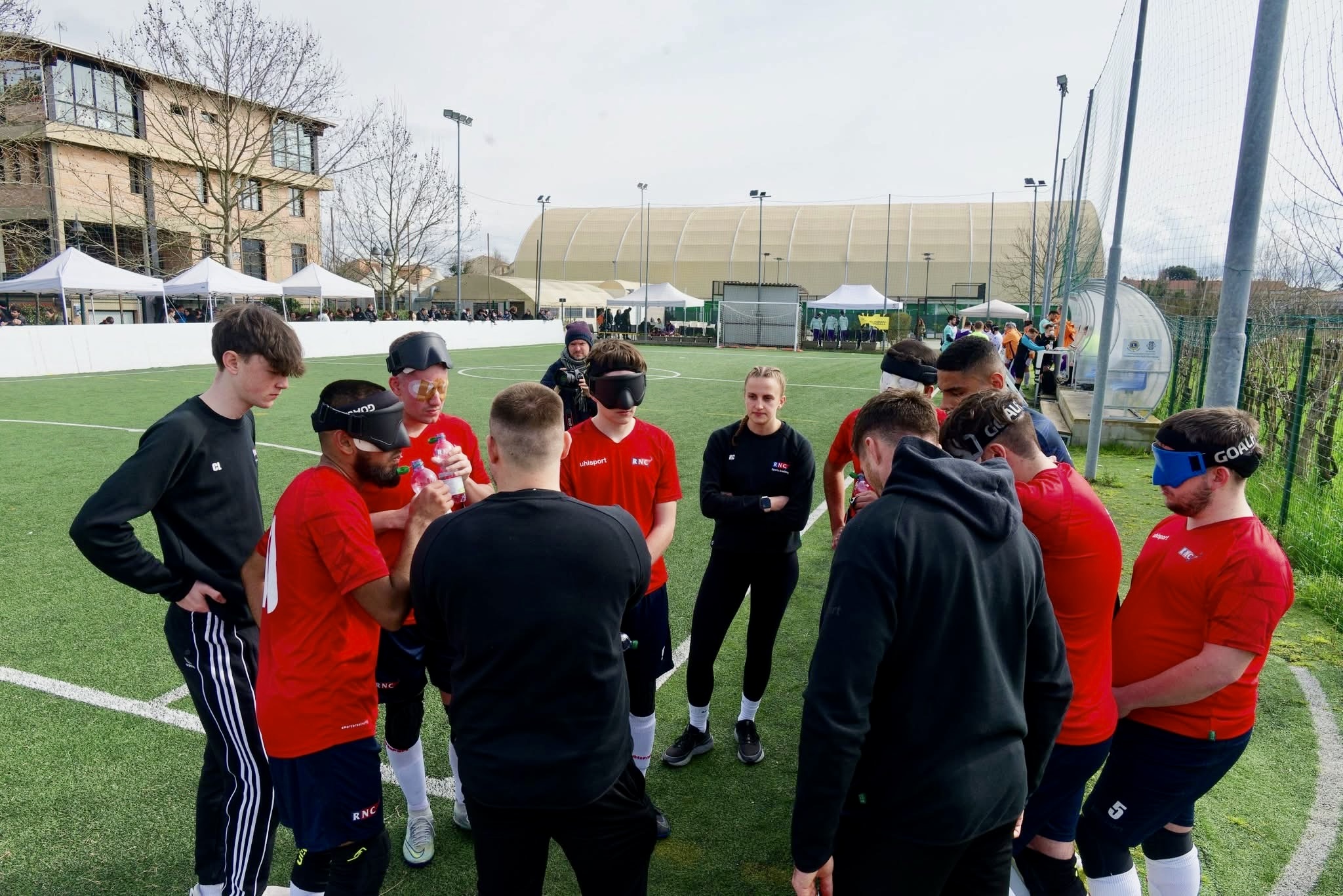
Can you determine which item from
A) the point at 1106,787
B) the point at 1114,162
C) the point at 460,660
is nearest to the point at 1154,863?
the point at 1106,787

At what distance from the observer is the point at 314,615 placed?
7.86 feet

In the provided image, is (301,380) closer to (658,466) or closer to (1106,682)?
(658,466)

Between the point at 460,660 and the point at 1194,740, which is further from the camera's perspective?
the point at 1194,740

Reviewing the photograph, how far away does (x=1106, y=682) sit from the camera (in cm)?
249

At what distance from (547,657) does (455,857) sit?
6.47ft

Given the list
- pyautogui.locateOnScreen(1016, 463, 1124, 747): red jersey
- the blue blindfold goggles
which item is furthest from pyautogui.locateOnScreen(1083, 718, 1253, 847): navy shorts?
the blue blindfold goggles

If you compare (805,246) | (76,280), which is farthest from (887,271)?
(76,280)

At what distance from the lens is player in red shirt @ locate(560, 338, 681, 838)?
365cm

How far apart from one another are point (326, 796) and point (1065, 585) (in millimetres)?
2323

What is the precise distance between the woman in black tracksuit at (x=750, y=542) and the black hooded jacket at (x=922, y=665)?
2.12 meters

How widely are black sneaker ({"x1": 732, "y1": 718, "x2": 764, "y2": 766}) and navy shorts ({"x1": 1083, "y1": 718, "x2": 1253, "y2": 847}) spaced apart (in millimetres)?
1843

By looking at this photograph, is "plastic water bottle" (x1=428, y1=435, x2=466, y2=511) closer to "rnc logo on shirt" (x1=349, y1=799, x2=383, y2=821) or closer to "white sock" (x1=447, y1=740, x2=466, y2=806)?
"rnc logo on shirt" (x1=349, y1=799, x2=383, y2=821)

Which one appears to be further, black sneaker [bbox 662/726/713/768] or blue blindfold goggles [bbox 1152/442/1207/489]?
black sneaker [bbox 662/726/713/768]

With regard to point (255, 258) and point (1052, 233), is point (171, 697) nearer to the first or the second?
point (1052, 233)
